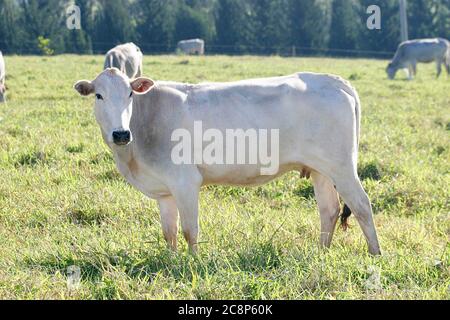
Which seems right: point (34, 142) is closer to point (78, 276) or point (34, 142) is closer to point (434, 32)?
point (78, 276)

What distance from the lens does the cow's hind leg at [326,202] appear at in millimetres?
5410

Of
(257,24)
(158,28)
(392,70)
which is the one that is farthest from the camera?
(257,24)

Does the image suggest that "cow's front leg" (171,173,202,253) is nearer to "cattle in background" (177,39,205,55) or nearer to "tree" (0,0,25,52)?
"tree" (0,0,25,52)

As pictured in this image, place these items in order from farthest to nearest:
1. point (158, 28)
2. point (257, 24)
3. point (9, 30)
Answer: point (257, 24)
point (158, 28)
point (9, 30)

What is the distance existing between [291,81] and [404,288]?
6.31 feet

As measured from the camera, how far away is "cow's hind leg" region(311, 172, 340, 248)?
541cm

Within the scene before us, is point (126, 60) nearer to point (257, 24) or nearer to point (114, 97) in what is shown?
point (114, 97)

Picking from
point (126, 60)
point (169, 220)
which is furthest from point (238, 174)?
point (126, 60)

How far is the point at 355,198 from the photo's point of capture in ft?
16.7

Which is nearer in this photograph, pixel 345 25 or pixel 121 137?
pixel 121 137

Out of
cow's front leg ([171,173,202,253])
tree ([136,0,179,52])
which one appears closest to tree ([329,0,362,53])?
tree ([136,0,179,52])

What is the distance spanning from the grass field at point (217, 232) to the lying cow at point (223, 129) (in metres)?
0.37

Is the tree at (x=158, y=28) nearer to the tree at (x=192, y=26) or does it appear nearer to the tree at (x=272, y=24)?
the tree at (x=192, y=26)

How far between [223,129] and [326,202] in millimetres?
1079
